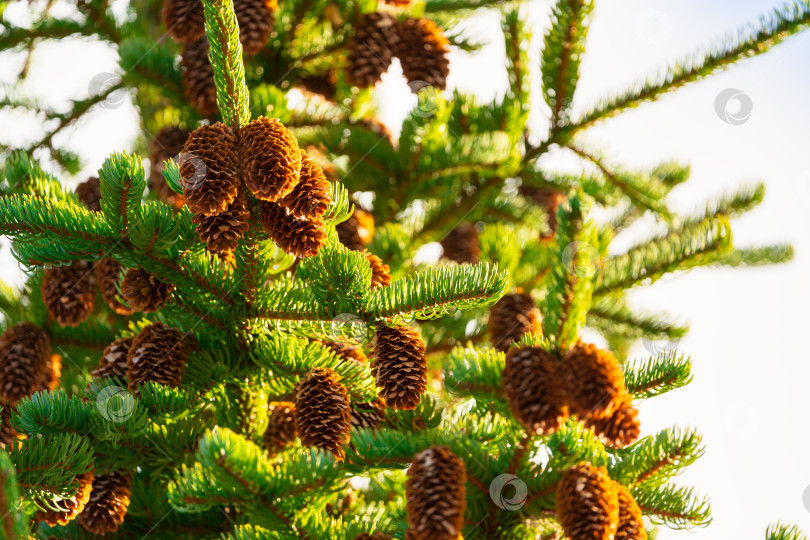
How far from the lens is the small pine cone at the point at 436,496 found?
1.06 m

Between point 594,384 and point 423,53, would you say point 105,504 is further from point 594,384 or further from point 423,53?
point 423,53

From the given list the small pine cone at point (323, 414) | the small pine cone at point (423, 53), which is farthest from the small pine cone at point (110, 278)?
the small pine cone at point (423, 53)

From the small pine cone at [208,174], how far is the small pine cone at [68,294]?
676mm

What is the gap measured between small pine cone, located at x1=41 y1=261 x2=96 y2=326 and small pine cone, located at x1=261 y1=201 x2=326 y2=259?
0.69m

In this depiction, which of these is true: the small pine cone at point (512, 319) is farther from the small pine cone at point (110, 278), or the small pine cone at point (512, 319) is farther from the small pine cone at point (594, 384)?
the small pine cone at point (110, 278)

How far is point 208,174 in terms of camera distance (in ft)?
3.83

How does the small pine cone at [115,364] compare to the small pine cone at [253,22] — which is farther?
the small pine cone at [253,22]

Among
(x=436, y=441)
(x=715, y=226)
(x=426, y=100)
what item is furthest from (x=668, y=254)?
(x=436, y=441)

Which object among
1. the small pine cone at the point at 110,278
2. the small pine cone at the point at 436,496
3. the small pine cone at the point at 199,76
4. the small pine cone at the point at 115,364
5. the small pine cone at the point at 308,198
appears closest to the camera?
the small pine cone at the point at 436,496

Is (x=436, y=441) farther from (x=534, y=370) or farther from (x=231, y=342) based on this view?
(x=231, y=342)

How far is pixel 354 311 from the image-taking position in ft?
4.19

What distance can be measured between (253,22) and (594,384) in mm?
1341

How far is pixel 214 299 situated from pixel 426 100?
86 centimetres

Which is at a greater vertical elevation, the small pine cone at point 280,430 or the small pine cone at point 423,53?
the small pine cone at point 423,53
